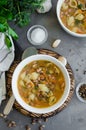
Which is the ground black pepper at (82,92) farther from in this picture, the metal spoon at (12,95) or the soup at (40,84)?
the metal spoon at (12,95)

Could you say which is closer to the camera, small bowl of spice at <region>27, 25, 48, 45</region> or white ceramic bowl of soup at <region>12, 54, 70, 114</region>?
white ceramic bowl of soup at <region>12, 54, 70, 114</region>

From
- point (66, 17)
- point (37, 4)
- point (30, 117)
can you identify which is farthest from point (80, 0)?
point (30, 117)

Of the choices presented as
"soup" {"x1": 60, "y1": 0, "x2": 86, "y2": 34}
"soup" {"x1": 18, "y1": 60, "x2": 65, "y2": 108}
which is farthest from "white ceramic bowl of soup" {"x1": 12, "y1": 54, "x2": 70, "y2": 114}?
"soup" {"x1": 60, "y1": 0, "x2": 86, "y2": 34}

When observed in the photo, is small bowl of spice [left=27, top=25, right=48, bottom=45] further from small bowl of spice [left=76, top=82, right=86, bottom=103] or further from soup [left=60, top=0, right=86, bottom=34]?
small bowl of spice [left=76, top=82, right=86, bottom=103]

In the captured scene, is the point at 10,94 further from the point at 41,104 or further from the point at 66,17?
the point at 66,17

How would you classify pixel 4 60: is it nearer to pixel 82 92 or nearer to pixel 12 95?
pixel 12 95

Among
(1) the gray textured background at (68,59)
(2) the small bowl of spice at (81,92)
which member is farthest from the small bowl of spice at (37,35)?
(2) the small bowl of spice at (81,92)

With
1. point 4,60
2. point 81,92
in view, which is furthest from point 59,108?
point 4,60
